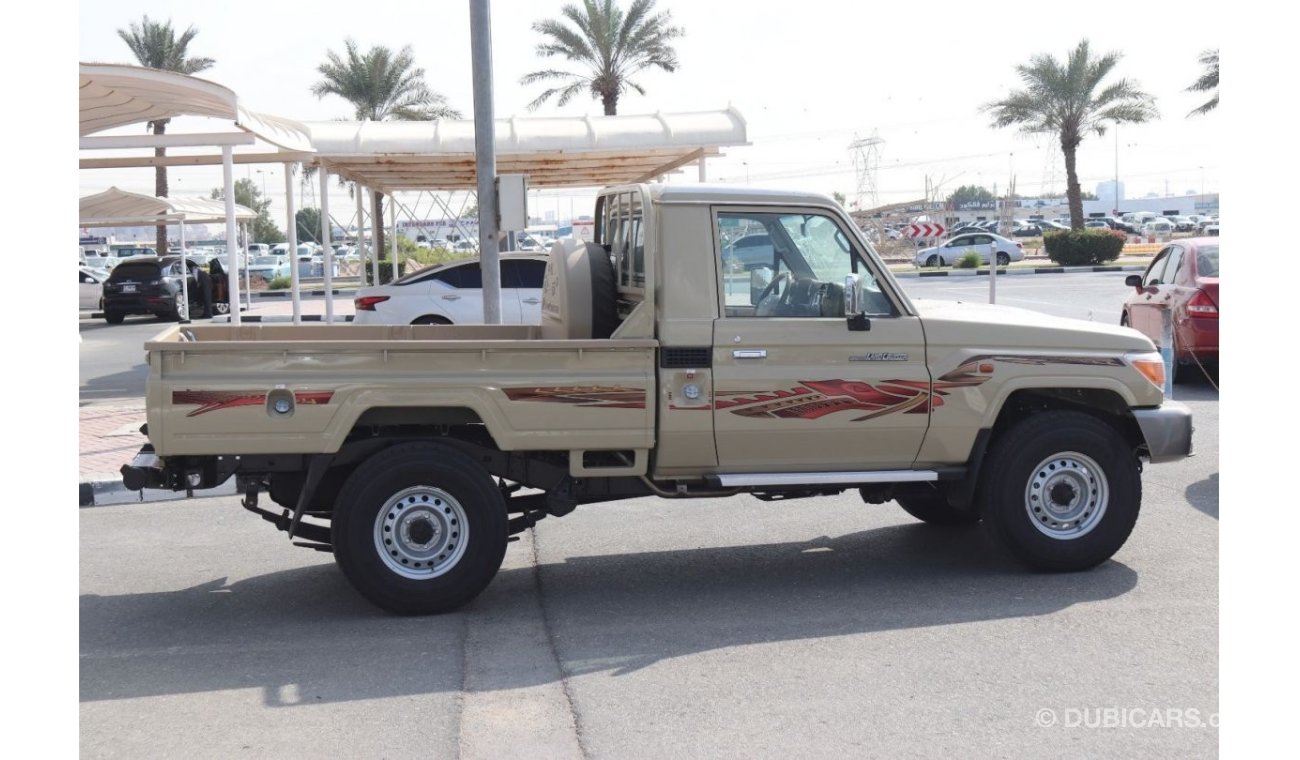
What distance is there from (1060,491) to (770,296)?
1911 mm

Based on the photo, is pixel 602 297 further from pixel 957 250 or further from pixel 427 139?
pixel 957 250

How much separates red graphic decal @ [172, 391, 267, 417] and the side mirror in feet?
9.59

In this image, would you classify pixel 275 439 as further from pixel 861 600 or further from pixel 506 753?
pixel 861 600

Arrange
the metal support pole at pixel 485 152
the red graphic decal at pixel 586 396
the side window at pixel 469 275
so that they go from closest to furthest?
the red graphic decal at pixel 586 396
the metal support pole at pixel 485 152
the side window at pixel 469 275

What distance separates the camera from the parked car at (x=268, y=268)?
4950cm

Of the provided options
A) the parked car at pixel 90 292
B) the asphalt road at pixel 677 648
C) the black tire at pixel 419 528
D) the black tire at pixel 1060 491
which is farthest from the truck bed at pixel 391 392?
the parked car at pixel 90 292

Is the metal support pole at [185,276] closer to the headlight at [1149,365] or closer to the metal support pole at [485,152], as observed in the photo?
the metal support pole at [485,152]

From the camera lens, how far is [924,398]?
6.80m

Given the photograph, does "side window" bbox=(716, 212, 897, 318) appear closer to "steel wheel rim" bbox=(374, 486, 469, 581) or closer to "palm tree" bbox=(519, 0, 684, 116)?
"steel wheel rim" bbox=(374, 486, 469, 581)

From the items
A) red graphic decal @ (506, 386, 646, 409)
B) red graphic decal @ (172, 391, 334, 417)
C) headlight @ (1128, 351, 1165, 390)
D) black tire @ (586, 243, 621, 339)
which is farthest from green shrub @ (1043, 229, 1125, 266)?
red graphic decal @ (172, 391, 334, 417)

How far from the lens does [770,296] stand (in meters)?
6.77

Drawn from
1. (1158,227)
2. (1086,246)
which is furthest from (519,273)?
(1158,227)

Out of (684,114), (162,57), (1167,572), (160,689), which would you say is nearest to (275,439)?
(160,689)

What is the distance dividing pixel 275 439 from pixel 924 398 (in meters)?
3.29
